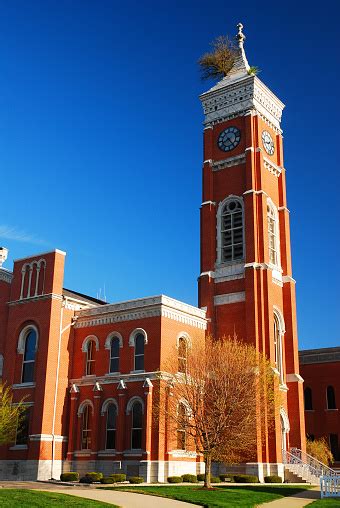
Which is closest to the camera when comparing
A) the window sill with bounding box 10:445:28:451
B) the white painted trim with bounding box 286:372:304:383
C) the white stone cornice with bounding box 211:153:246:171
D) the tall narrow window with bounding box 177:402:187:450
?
the tall narrow window with bounding box 177:402:187:450

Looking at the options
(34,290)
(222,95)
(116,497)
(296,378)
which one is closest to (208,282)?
(296,378)

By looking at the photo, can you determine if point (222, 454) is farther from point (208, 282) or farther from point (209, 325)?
point (208, 282)

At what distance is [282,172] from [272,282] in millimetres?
11759

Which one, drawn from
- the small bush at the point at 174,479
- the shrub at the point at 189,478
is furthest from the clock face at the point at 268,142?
the small bush at the point at 174,479

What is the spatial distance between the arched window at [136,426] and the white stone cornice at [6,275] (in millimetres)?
14901

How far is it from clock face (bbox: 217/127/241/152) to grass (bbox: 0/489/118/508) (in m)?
35.9

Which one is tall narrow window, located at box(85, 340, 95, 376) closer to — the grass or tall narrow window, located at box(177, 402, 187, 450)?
tall narrow window, located at box(177, 402, 187, 450)

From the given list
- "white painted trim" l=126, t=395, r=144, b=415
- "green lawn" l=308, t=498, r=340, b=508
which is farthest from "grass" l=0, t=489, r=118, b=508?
"white painted trim" l=126, t=395, r=144, b=415

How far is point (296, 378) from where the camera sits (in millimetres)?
47812

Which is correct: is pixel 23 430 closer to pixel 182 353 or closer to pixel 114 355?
pixel 114 355

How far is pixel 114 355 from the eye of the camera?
43.9m

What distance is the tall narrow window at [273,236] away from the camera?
5106 cm

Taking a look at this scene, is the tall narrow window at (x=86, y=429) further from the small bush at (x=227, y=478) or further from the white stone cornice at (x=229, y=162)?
the white stone cornice at (x=229, y=162)

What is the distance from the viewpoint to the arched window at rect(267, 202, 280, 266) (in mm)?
51062
